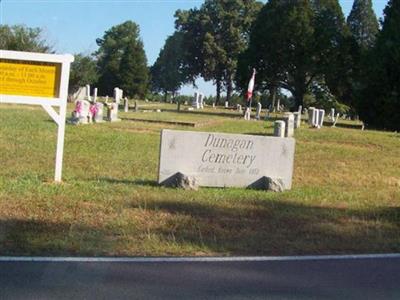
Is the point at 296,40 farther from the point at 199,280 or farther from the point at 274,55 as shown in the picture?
the point at 199,280

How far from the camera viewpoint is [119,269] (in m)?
6.31

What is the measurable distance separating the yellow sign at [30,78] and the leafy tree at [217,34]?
79.1m

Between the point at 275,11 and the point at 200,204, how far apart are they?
54849 mm

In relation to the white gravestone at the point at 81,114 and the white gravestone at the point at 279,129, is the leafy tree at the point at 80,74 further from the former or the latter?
the white gravestone at the point at 279,129

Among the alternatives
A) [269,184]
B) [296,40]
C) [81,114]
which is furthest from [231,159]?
[296,40]

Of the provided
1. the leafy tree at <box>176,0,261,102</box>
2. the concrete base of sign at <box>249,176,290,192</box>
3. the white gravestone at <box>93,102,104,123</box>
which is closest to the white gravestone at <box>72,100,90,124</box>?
the white gravestone at <box>93,102,104,123</box>

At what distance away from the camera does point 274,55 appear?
61938 mm

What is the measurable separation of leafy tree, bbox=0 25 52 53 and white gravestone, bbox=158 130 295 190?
2147 inches

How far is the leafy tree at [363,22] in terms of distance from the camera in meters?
68.6

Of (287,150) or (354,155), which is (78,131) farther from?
(287,150)

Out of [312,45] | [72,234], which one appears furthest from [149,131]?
[312,45]

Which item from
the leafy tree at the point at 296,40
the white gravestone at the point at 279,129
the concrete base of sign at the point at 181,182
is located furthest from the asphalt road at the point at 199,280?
the leafy tree at the point at 296,40

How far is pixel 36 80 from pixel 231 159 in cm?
365

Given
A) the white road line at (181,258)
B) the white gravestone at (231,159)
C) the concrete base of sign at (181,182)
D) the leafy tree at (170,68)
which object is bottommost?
the white road line at (181,258)
